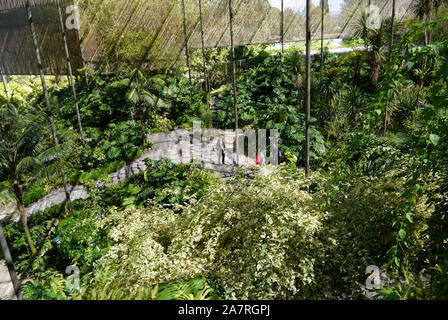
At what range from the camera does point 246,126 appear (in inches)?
545

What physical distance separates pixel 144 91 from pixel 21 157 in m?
6.51

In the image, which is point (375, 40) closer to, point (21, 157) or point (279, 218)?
point (279, 218)

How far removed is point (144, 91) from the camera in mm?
12602

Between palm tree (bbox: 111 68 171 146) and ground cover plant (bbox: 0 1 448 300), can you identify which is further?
palm tree (bbox: 111 68 171 146)

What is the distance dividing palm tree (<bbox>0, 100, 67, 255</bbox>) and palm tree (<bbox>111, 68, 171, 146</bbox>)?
541cm

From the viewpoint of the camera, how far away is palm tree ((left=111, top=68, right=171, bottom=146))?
12438mm

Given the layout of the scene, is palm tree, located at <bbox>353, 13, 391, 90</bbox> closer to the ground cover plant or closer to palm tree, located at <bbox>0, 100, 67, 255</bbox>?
the ground cover plant

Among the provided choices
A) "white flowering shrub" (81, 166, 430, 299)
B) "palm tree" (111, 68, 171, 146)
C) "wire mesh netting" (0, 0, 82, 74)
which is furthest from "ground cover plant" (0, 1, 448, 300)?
"wire mesh netting" (0, 0, 82, 74)

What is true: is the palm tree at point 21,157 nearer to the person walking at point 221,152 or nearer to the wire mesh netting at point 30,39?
the person walking at point 221,152

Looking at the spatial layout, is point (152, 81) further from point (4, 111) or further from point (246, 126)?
point (4, 111)

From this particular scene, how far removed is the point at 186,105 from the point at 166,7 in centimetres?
453

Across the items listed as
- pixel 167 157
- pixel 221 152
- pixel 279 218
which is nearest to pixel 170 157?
pixel 167 157

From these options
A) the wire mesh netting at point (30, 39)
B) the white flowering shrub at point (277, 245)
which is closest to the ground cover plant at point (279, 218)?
the white flowering shrub at point (277, 245)
